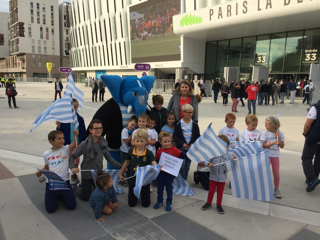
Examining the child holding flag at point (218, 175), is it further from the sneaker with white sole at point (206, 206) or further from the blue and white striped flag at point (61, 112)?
the blue and white striped flag at point (61, 112)

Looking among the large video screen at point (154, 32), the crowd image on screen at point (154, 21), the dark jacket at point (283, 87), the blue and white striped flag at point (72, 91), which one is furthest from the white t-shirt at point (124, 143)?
the crowd image on screen at point (154, 21)

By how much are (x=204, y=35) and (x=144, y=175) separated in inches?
1134

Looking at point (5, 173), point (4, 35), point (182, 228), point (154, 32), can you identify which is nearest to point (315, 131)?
point (182, 228)

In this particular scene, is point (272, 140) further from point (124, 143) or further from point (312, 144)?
point (124, 143)

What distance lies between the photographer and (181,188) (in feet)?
13.3

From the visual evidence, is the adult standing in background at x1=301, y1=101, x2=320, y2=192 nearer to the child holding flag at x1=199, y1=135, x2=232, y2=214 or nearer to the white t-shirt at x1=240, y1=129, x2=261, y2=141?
the white t-shirt at x1=240, y1=129, x2=261, y2=141

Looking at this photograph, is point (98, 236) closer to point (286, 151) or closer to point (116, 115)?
point (116, 115)

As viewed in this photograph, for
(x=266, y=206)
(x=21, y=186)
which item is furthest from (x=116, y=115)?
(x=266, y=206)

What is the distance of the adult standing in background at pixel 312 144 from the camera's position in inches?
157

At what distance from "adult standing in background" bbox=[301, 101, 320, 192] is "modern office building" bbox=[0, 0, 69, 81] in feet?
266

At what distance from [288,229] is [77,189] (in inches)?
122

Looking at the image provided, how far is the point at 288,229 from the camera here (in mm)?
3055

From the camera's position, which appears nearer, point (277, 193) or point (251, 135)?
point (277, 193)

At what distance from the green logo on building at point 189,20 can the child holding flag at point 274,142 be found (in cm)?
2449
